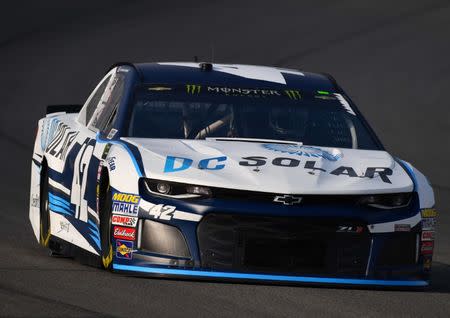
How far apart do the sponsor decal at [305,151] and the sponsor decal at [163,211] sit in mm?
898

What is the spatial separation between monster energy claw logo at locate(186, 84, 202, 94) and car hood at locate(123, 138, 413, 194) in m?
0.65

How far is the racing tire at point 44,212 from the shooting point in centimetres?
972

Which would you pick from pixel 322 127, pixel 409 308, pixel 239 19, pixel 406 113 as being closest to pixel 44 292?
pixel 409 308

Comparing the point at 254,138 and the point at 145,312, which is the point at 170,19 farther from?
the point at 145,312

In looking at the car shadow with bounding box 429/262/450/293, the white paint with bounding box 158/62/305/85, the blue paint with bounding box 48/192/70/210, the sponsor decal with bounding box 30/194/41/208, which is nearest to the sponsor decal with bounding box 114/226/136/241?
the blue paint with bounding box 48/192/70/210

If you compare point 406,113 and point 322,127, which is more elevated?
point 322,127

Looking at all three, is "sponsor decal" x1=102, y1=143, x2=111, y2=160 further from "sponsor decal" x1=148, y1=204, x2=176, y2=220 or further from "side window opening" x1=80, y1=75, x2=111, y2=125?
"side window opening" x1=80, y1=75, x2=111, y2=125

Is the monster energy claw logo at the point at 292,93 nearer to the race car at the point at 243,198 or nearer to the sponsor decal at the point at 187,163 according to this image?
the race car at the point at 243,198

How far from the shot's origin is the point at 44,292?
24.1 feet

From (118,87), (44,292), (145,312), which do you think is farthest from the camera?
(118,87)

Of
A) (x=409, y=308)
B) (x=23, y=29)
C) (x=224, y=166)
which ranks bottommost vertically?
(x=23, y=29)

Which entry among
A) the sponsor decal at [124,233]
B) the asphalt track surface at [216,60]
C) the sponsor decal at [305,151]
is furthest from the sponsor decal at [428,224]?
the sponsor decal at [124,233]

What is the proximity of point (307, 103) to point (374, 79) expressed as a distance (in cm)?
1529

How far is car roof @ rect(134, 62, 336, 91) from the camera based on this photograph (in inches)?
364
